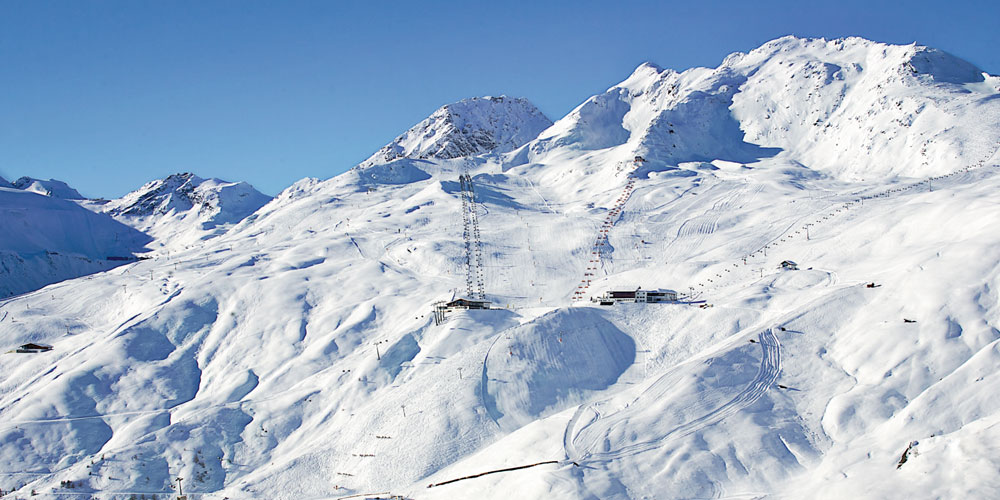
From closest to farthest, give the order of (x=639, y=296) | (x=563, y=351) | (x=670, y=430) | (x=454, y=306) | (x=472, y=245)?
(x=670, y=430), (x=563, y=351), (x=639, y=296), (x=454, y=306), (x=472, y=245)

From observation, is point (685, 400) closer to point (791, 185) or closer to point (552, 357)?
point (552, 357)

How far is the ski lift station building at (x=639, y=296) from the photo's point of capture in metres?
79.9

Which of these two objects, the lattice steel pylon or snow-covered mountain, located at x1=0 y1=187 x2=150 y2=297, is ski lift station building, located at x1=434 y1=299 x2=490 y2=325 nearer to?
the lattice steel pylon

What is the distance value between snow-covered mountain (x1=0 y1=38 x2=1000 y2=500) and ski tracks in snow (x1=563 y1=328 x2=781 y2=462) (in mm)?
247

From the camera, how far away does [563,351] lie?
70.6m

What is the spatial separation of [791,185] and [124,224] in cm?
14984

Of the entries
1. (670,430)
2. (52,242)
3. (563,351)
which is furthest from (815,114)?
(52,242)

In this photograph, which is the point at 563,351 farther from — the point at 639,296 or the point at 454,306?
the point at 454,306

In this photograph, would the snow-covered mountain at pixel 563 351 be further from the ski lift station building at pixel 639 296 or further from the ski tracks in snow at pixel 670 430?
the ski lift station building at pixel 639 296

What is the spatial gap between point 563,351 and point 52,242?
410 ft

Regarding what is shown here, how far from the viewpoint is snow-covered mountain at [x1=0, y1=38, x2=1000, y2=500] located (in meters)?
52.5

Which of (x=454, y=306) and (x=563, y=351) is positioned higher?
(x=454, y=306)

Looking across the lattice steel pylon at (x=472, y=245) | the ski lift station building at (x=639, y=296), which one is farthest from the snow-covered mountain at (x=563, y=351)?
the ski lift station building at (x=639, y=296)

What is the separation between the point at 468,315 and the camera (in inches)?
3098
